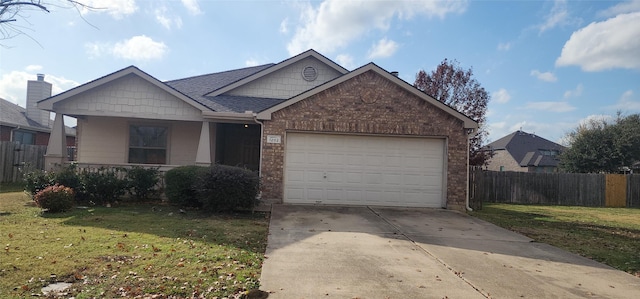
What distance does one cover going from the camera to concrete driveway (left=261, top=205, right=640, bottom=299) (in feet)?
15.4

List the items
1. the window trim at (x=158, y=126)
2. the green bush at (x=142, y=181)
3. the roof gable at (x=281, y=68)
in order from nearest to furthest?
the green bush at (x=142, y=181) → the window trim at (x=158, y=126) → the roof gable at (x=281, y=68)

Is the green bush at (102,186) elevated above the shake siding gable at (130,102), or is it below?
below

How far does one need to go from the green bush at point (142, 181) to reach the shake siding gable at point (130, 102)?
1984mm

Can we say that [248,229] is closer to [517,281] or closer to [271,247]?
[271,247]

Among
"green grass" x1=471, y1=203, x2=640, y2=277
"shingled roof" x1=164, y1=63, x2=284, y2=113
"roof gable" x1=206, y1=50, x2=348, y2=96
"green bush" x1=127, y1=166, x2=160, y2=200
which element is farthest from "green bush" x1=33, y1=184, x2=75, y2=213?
"green grass" x1=471, y1=203, x2=640, y2=277

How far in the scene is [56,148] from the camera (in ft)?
38.3

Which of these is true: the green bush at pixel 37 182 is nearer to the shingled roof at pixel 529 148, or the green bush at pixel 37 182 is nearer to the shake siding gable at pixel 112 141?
the shake siding gable at pixel 112 141

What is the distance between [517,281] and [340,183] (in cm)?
712

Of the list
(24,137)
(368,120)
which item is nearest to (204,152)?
(368,120)

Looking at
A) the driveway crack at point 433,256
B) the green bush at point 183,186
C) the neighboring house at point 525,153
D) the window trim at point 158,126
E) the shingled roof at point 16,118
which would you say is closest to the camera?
the driveway crack at point 433,256

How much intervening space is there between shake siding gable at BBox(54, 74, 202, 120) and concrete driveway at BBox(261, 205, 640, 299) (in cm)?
564

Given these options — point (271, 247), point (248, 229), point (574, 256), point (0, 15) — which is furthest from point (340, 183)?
point (0, 15)

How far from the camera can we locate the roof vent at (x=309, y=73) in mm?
15445

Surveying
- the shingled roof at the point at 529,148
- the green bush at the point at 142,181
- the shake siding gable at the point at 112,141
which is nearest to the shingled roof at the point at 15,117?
the shake siding gable at the point at 112,141
